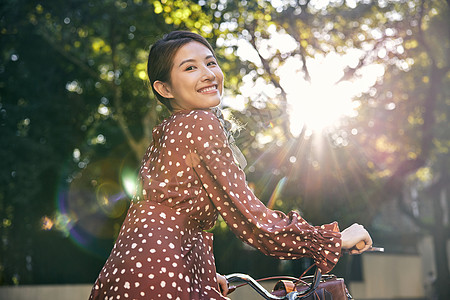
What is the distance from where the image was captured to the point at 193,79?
2.29 meters

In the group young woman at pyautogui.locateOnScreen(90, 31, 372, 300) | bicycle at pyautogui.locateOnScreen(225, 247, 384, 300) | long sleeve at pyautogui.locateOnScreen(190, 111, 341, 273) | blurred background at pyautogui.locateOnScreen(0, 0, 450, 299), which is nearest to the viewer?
young woman at pyautogui.locateOnScreen(90, 31, 372, 300)

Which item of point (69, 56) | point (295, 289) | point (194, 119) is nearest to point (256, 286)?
point (295, 289)

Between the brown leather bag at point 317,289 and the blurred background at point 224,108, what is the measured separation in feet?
25.8

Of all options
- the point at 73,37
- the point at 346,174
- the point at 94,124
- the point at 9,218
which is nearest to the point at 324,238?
the point at 346,174

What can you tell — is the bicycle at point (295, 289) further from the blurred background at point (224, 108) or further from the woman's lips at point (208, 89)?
the blurred background at point (224, 108)

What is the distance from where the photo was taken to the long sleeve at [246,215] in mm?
2025

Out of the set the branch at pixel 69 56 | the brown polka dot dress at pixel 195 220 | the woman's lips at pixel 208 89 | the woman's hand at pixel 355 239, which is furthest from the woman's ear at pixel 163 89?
the branch at pixel 69 56

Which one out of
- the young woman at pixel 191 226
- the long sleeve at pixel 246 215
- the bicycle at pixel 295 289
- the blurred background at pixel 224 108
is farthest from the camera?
the blurred background at pixel 224 108

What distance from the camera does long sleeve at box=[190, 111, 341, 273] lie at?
203cm

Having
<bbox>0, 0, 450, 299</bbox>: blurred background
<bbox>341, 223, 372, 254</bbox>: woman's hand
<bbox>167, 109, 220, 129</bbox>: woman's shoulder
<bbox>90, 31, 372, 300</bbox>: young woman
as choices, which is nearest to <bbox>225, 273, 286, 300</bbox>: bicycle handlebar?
<bbox>90, 31, 372, 300</bbox>: young woman

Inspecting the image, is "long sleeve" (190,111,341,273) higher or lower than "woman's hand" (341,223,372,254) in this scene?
higher

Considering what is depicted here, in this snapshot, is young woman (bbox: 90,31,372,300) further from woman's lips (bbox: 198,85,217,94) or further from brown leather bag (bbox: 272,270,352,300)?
brown leather bag (bbox: 272,270,352,300)

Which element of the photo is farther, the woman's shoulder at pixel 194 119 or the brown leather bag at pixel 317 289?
the brown leather bag at pixel 317 289

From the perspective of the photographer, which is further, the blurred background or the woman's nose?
the blurred background
